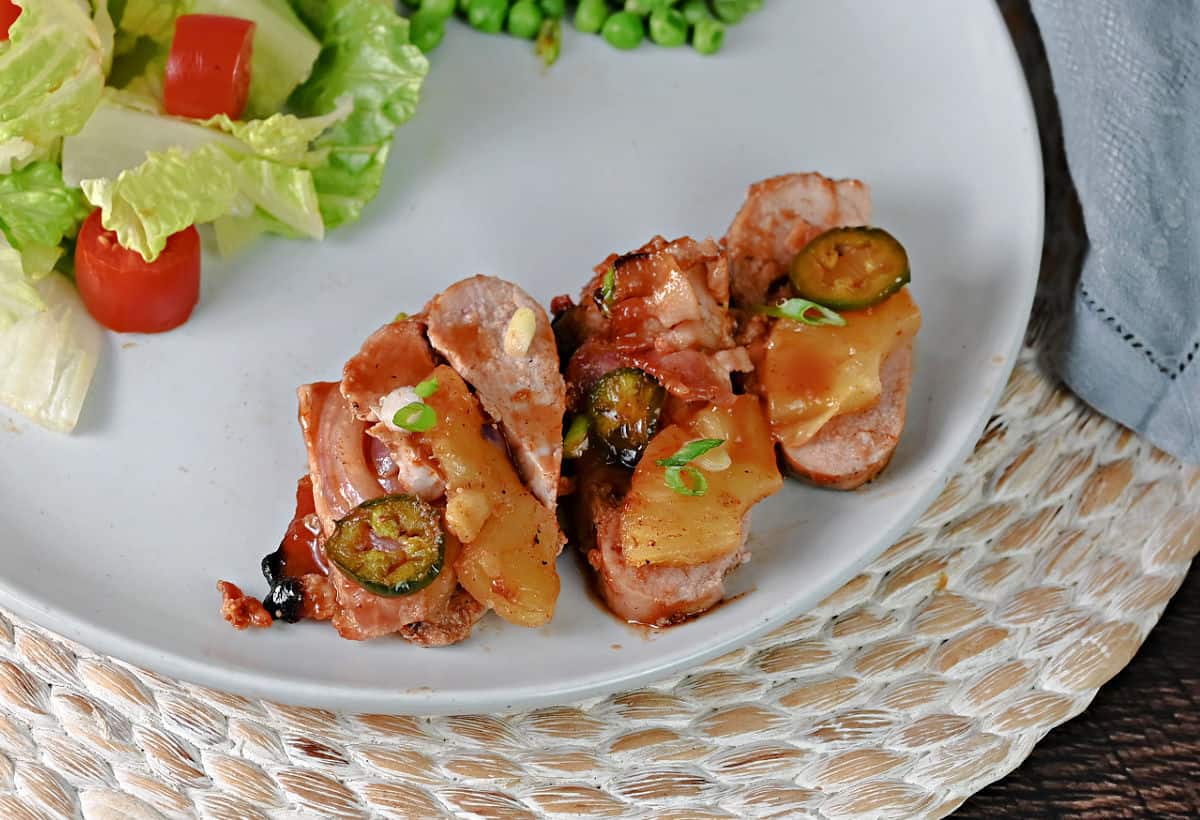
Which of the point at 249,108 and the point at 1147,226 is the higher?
the point at 1147,226

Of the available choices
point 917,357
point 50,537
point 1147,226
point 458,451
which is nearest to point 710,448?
point 458,451

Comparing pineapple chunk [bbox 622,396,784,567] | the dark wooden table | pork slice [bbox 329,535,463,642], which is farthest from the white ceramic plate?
the dark wooden table

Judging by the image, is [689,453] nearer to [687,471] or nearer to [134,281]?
[687,471]

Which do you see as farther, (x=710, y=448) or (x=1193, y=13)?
(x=1193, y=13)

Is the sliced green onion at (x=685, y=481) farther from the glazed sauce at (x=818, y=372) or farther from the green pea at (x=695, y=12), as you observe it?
the green pea at (x=695, y=12)

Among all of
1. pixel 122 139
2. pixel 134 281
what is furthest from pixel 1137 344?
pixel 122 139

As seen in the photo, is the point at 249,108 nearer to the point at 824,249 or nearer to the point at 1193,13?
the point at 824,249
